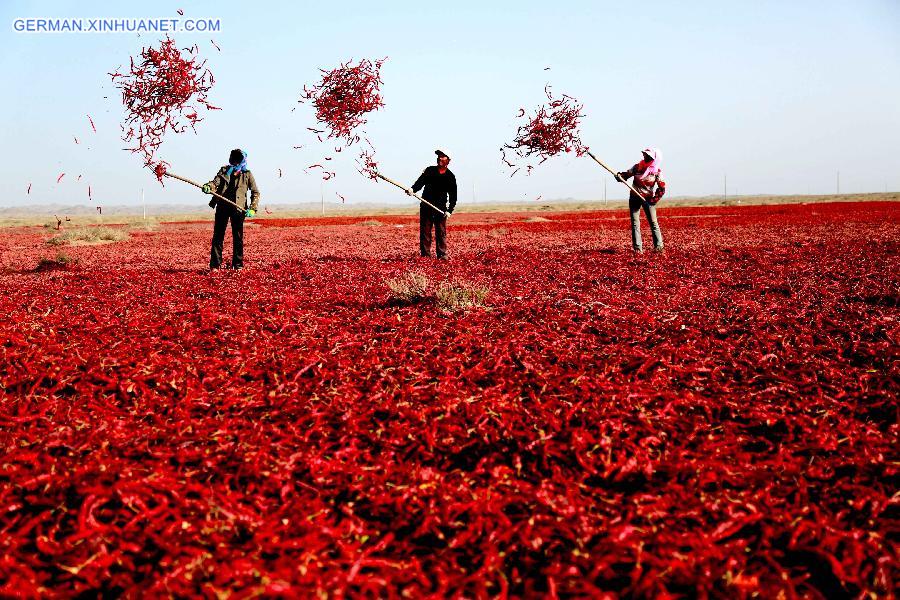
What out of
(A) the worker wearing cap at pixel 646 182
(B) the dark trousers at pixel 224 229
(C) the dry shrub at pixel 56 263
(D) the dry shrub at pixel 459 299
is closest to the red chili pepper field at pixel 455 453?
(D) the dry shrub at pixel 459 299

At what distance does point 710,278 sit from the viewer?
10516 millimetres

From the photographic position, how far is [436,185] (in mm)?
14250

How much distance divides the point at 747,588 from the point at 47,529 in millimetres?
3398

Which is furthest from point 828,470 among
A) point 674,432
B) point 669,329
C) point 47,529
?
point 47,529

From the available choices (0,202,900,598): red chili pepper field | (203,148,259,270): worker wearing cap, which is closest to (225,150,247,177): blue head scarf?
(203,148,259,270): worker wearing cap

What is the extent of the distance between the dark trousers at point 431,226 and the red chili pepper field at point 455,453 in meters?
7.17

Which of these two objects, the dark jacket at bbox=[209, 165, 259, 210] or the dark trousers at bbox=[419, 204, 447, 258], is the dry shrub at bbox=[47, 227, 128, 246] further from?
the dark trousers at bbox=[419, 204, 447, 258]

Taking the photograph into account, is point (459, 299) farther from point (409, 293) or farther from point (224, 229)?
point (224, 229)

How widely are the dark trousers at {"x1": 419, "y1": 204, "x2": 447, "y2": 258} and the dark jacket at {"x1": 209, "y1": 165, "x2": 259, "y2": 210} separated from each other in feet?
12.8

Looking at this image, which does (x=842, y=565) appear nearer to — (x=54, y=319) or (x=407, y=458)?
(x=407, y=458)

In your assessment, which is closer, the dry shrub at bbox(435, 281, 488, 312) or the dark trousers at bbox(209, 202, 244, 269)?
the dry shrub at bbox(435, 281, 488, 312)

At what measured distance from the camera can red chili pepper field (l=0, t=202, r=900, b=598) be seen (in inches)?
107

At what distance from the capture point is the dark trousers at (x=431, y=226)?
1434 cm

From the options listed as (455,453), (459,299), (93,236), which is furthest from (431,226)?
(93,236)
